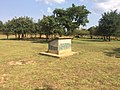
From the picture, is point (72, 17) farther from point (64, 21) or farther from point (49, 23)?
point (49, 23)

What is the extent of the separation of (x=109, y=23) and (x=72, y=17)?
43.2ft

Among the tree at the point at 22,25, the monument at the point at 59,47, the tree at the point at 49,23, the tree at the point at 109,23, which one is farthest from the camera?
the tree at the point at 22,25

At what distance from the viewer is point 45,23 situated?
42.2m

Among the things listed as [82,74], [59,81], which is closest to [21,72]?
[59,81]

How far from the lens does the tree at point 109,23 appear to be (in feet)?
174

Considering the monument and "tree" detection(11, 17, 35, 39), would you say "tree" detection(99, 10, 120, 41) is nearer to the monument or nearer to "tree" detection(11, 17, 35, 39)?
"tree" detection(11, 17, 35, 39)

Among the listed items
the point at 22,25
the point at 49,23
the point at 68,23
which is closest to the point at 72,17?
the point at 68,23

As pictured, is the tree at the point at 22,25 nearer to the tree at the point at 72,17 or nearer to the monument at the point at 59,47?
the tree at the point at 72,17

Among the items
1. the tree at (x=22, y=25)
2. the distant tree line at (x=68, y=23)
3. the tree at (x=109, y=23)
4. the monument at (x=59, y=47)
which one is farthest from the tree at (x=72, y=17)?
the monument at (x=59, y=47)

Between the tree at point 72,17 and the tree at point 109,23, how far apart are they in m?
9.56

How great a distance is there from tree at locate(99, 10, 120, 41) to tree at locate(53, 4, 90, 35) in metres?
9.56

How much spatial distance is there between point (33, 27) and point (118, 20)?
24947mm

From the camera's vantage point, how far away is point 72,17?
4553cm

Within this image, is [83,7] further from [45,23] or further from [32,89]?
[32,89]
